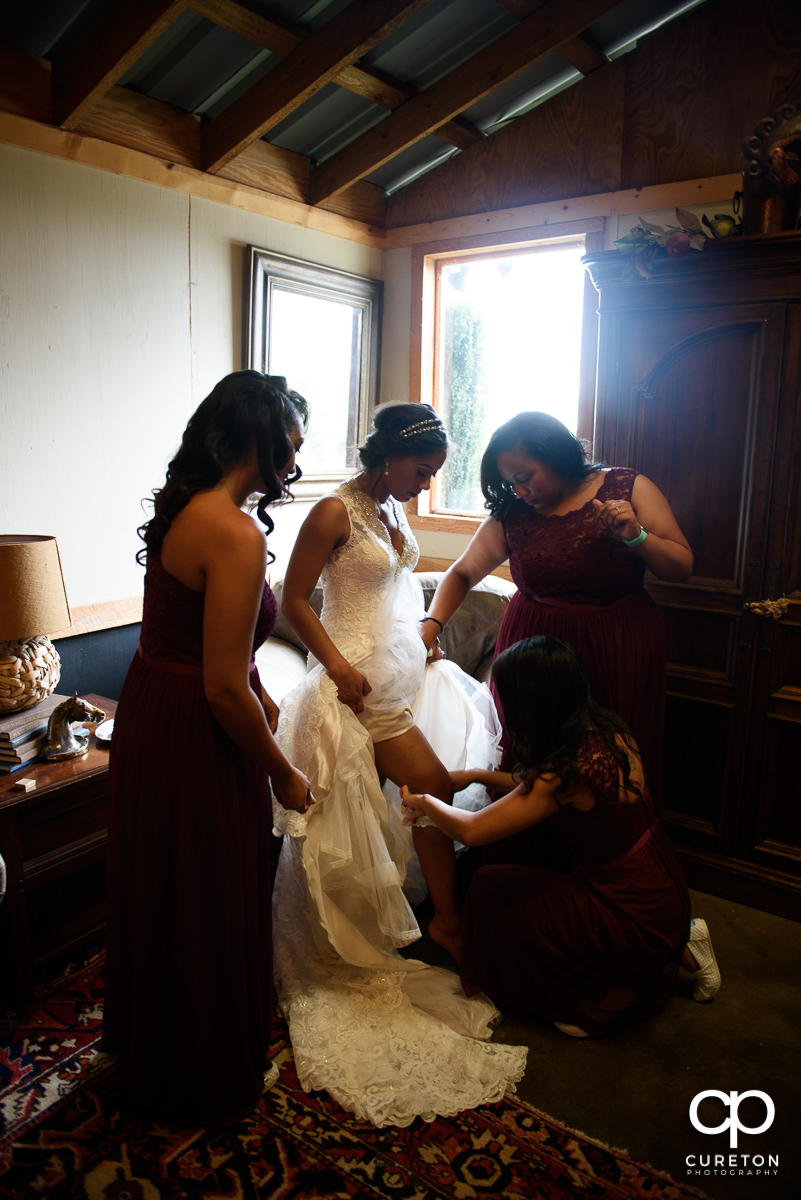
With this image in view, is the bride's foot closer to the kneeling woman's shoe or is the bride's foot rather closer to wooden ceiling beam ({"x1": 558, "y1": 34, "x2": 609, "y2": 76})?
the kneeling woman's shoe

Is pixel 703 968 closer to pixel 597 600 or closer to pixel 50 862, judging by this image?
pixel 597 600

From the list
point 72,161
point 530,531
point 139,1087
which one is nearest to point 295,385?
point 72,161

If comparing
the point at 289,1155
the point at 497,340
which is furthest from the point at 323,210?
the point at 289,1155

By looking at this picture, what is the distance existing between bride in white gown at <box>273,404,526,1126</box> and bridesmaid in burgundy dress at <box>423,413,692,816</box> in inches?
10.7

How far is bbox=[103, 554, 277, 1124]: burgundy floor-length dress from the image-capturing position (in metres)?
1.66

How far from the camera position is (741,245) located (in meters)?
2.40

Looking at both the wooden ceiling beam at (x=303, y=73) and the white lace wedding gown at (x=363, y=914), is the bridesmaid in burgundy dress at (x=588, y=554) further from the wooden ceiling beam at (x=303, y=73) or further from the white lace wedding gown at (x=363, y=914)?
the wooden ceiling beam at (x=303, y=73)

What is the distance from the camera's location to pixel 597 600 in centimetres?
237

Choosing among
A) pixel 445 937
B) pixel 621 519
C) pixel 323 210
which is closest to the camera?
pixel 621 519

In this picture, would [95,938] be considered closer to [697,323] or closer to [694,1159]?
[694,1159]

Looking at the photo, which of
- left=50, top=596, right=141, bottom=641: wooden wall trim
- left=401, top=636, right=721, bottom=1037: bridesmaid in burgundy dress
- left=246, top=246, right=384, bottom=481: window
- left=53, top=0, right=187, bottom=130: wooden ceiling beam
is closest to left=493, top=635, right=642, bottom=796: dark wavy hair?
left=401, top=636, right=721, bottom=1037: bridesmaid in burgundy dress

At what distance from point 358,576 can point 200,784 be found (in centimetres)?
82

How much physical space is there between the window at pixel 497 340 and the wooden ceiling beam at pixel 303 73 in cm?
120

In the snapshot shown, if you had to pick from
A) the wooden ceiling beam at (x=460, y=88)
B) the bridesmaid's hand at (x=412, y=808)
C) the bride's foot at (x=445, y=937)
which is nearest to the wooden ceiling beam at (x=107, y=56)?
the wooden ceiling beam at (x=460, y=88)
